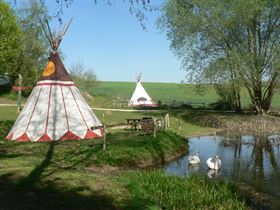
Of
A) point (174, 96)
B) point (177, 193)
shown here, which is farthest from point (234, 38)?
point (174, 96)

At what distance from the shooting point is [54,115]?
2411 cm

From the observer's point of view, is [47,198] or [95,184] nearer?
[47,198]

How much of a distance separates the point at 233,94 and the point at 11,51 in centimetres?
2632

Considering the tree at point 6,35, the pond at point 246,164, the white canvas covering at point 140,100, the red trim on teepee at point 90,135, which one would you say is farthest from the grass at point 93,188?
the white canvas covering at point 140,100

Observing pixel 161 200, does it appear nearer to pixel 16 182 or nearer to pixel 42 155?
pixel 16 182

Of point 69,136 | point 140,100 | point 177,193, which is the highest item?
point 140,100

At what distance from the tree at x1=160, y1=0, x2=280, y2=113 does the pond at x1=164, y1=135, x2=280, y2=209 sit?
24.6 feet

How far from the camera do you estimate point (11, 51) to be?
53.2 meters

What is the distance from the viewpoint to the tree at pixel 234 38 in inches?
1508

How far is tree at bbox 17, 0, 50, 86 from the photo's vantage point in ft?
214

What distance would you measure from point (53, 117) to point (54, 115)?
4.9 inches

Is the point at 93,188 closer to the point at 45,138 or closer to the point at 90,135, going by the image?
the point at 45,138

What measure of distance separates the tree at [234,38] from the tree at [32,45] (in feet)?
93.6

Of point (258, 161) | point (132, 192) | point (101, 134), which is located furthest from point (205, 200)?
point (101, 134)
